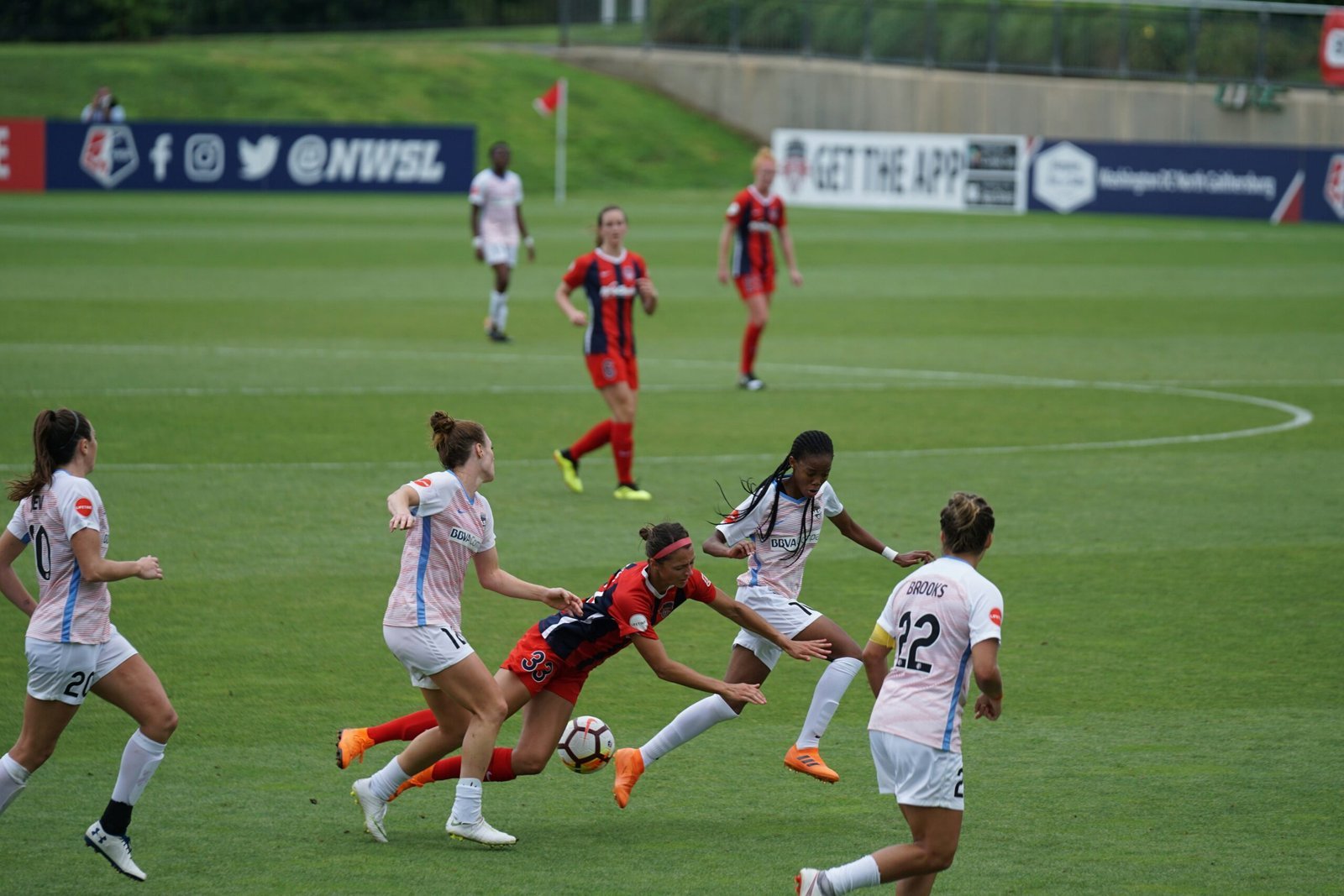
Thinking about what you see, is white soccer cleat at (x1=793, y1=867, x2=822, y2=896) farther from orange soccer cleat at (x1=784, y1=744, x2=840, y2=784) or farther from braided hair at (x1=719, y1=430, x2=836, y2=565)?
braided hair at (x1=719, y1=430, x2=836, y2=565)

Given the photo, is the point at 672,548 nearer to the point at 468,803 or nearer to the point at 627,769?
the point at 627,769

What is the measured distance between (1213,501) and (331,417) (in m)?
8.72

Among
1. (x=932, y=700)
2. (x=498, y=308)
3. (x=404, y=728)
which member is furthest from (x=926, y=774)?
(x=498, y=308)

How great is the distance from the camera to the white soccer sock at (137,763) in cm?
636

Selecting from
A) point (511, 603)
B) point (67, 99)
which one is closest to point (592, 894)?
point (511, 603)

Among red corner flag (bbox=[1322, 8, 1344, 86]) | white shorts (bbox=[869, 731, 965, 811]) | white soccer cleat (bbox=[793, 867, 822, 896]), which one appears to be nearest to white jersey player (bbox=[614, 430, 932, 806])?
white soccer cleat (bbox=[793, 867, 822, 896])

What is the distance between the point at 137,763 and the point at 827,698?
306 cm

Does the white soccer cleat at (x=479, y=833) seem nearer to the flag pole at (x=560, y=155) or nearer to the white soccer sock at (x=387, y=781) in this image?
the white soccer sock at (x=387, y=781)

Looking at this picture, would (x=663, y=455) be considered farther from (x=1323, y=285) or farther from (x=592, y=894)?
(x=1323, y=285)

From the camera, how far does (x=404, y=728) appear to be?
24.0 feet

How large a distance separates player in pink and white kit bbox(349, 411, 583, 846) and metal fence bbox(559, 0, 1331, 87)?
139ft

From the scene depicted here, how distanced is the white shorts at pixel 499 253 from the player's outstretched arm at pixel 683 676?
16658 mm

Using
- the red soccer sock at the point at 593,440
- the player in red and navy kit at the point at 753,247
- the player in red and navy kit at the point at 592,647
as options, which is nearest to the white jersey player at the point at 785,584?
the player in red and navy kit at the point at 592,647

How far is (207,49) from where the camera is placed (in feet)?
191
